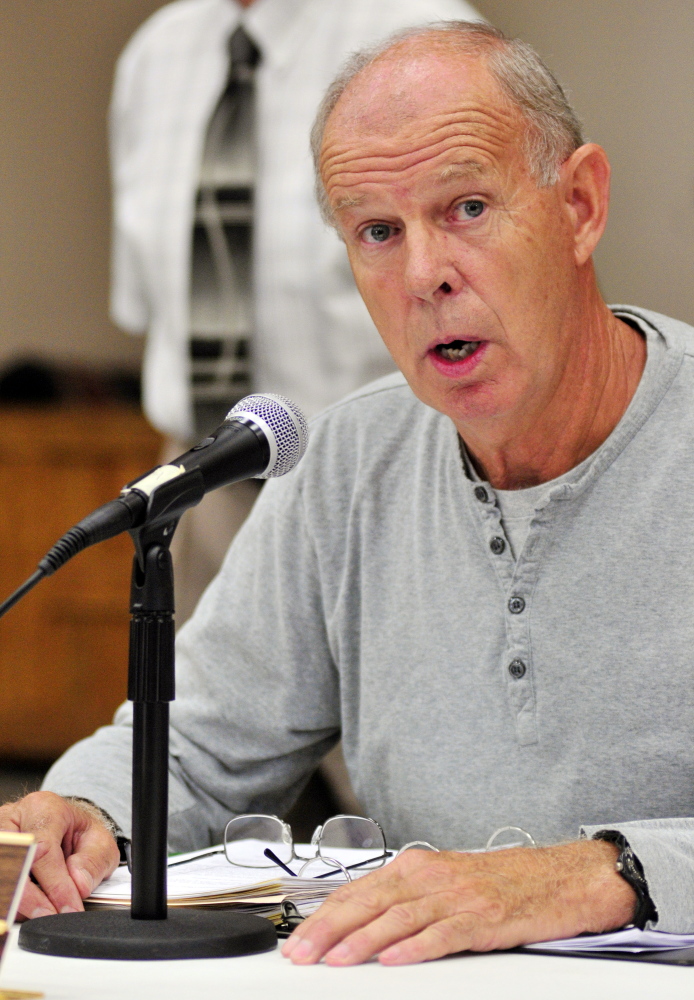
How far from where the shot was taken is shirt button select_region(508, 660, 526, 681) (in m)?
1.33

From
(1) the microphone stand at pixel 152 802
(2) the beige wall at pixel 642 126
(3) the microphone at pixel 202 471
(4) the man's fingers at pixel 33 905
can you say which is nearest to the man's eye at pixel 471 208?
(3) the microphone at pixel 202 471

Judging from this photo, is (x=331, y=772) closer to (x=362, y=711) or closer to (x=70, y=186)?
(x=362, y=711)

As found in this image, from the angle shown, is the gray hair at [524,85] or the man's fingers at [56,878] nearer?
the man's fingers at [56,878]

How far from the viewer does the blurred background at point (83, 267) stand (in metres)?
3.44

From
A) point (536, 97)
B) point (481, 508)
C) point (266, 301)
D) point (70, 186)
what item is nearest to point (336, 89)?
point (536, 97)

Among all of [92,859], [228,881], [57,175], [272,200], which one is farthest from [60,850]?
[57,175]

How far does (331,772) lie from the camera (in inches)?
100

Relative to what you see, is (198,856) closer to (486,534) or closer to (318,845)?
(318,845)

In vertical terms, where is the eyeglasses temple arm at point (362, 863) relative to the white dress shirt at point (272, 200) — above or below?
below

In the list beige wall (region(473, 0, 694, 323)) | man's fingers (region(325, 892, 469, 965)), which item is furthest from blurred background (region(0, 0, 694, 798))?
man's fingers (region(325, 892, 469, 965))

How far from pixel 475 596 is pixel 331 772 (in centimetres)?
125

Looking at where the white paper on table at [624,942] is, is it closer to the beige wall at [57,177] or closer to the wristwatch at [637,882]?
the wristwatch at [637,882]

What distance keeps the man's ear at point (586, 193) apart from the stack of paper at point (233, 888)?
0.68m

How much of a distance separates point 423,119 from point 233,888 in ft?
2.44
